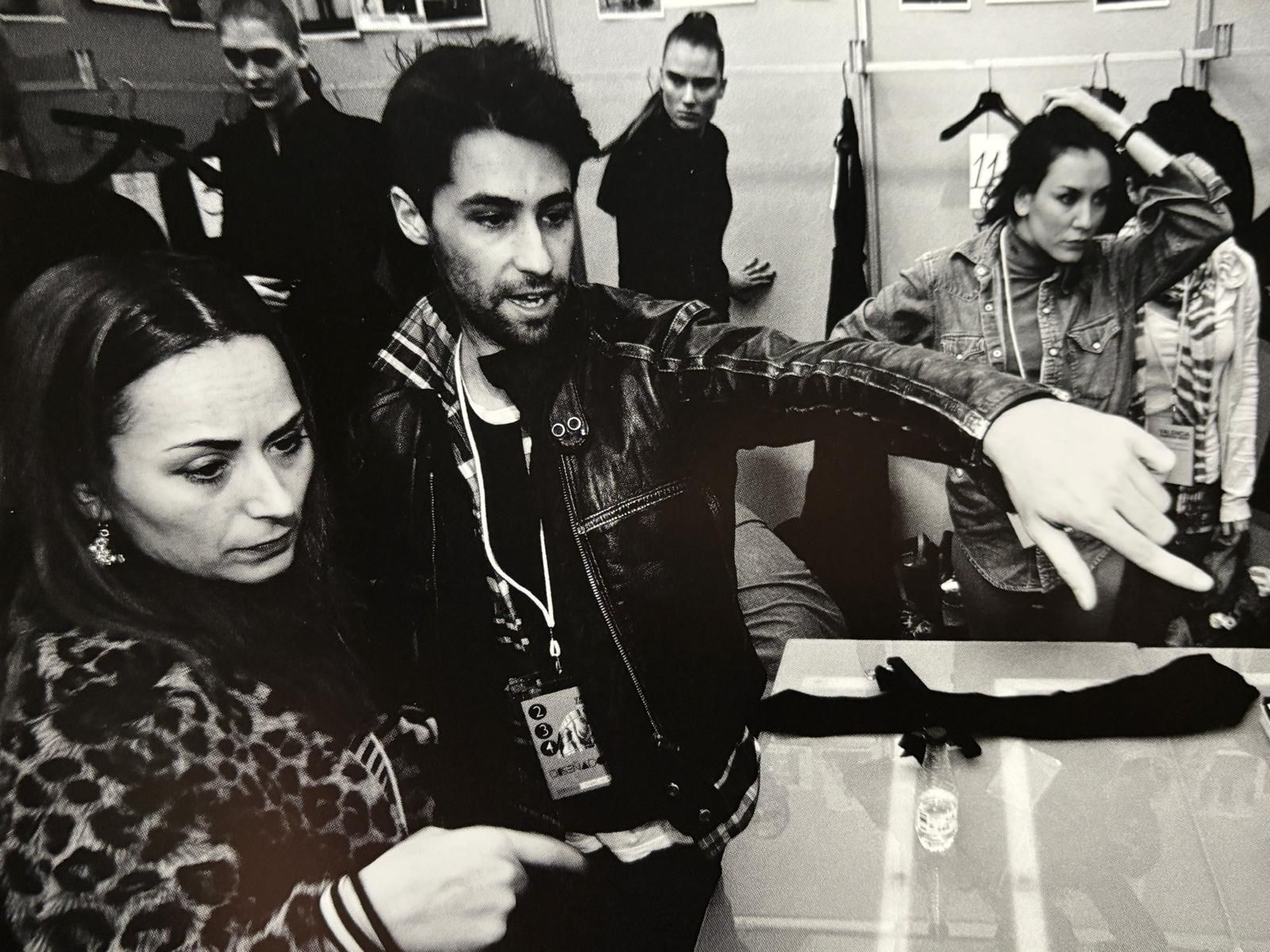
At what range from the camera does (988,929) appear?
142cm

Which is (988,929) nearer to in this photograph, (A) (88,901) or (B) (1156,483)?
(B) (1156,483)

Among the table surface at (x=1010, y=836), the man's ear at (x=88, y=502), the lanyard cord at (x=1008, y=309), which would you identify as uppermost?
the lanyard cord at (x=1008, y=309)

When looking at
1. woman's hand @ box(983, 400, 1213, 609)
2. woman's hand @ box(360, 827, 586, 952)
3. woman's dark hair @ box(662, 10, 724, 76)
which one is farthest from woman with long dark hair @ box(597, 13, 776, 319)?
woman's hand @ box(360, 827, 586, 952)

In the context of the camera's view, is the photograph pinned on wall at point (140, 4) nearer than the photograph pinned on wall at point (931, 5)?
Yes

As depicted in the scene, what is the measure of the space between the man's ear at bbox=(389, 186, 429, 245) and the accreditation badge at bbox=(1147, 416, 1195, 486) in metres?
1.11

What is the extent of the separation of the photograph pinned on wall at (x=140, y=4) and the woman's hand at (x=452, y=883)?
3.80 ft

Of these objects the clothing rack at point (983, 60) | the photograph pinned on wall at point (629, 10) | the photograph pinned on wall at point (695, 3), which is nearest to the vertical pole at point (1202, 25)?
the clothing rack at point (983, 60)

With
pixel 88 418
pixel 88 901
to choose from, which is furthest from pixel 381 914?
pixel 88 418

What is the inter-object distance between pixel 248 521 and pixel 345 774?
0.39m

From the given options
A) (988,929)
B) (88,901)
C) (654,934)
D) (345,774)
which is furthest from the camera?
(654,934)

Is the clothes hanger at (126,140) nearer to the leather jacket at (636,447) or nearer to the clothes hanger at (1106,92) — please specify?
the leather jacket at (636,447)

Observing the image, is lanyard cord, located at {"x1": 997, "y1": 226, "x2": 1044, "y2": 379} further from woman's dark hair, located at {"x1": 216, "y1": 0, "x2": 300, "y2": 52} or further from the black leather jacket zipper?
woman's dark hair, located at {"x1": 216, "y1": 0, "x2": 300, "y2": 52}

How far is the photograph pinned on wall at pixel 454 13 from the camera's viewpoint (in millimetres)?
1261

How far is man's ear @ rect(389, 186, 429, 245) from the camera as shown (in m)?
1.27
